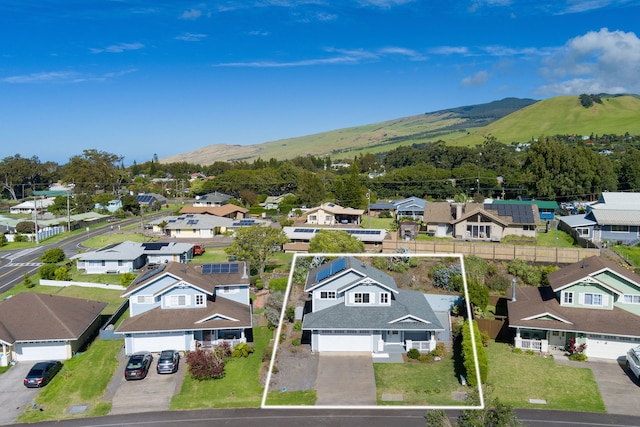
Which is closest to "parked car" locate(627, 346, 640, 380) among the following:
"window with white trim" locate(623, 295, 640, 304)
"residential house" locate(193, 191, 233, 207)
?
"window with white trim" locate(623, 295, 640, 304)

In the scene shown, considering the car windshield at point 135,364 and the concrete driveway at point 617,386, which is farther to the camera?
the car windshield at point 135,364

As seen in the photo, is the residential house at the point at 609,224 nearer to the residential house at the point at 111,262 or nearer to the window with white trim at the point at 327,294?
the window with white trim at the point at 327,294

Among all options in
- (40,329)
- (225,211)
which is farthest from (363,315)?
(225,211)

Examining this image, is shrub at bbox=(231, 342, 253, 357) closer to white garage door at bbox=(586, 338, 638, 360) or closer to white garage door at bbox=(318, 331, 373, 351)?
white garage door at bbox=(318, 331, 373, 351)

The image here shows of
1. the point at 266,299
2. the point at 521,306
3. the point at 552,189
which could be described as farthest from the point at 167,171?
the point at 521,306

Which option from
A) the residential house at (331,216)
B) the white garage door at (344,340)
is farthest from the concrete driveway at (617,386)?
the residential house at (331,216)

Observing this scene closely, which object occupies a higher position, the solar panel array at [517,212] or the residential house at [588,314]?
the solar panel array at [517,212]

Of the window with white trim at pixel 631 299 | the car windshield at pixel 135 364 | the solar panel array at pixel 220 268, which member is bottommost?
the car windshield at pixel 135 364
